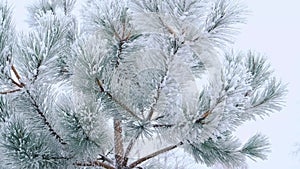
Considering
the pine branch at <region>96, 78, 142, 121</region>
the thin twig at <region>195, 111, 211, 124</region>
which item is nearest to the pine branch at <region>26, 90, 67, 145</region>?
the pine branch at <region>96, 78, 142, 121</region>

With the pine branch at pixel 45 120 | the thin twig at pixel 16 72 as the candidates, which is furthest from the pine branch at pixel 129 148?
the thin twig at pixel 16 72

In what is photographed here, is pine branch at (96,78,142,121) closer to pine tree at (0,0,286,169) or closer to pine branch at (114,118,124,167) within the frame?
pine tree at (0,0,286,169)

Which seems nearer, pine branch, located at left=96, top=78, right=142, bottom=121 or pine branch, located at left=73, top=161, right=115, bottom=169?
pine branch, located at left=96, top=78, right=142, bottom=121

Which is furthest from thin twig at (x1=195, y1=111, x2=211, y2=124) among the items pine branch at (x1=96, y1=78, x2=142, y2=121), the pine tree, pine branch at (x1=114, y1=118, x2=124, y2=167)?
pine branch at (x1=114, y1=118, x2=124, y2=167)

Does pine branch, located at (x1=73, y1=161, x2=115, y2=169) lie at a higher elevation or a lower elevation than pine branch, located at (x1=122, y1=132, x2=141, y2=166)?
lower

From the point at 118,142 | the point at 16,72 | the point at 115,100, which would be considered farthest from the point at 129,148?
the point at 16,72

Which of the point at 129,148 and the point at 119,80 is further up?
the point at 119,80

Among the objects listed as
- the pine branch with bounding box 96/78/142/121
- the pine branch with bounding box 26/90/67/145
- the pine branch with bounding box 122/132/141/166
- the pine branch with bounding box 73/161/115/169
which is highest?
the pine branch with bounding box 96/78/142/121

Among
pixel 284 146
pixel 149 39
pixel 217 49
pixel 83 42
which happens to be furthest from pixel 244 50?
pixel 284 146

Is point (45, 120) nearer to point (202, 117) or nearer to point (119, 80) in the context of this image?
point (119, 80)

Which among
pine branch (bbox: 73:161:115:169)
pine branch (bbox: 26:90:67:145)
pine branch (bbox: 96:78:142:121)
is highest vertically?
pine branch (bbox: 96:78:142:121)

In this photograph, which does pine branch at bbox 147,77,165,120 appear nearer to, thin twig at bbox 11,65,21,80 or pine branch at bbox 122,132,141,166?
pine branch at bbox 122,132,141,166
